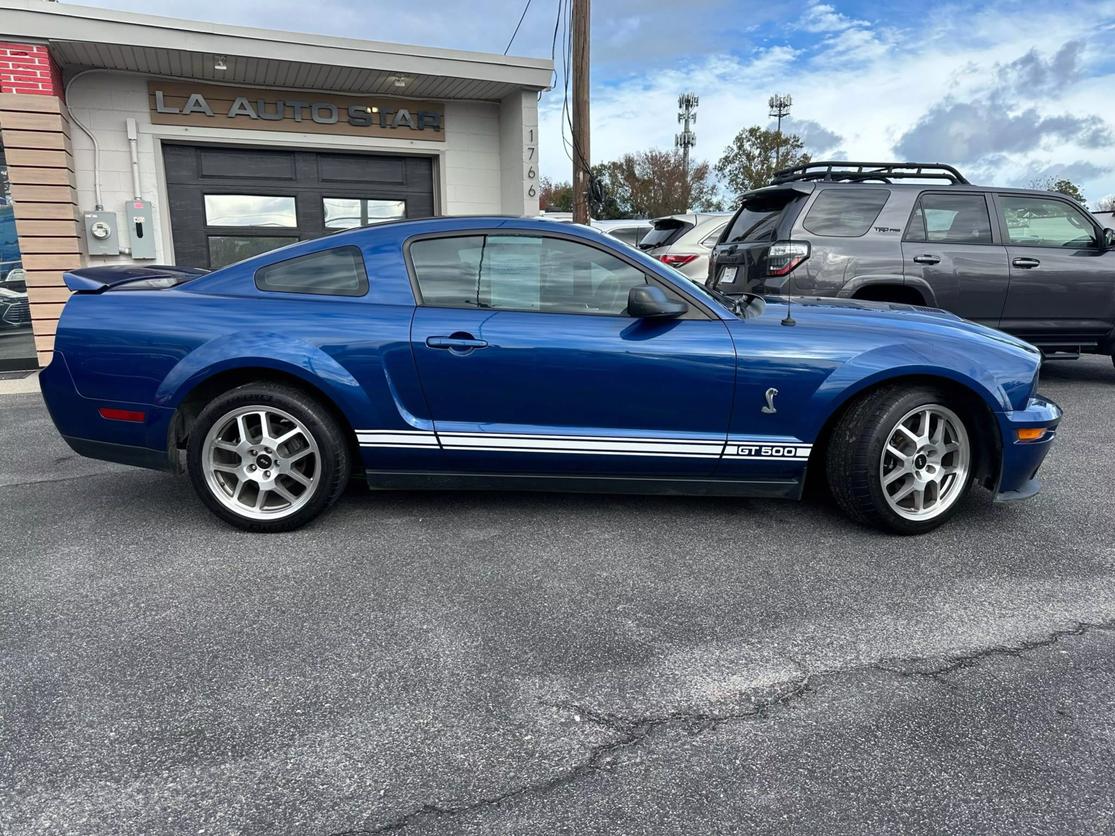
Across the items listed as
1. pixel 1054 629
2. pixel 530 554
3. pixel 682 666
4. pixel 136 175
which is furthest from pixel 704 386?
pixel 136 175

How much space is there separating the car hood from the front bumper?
35cm

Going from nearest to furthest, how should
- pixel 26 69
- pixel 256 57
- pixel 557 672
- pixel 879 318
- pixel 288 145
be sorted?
pixel 557 672 → pixel 879 318 → pixel 26 69 → pixel 256 57 → pixel 288 145

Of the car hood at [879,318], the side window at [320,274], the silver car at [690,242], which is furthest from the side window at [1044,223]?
the side window at [320,274]

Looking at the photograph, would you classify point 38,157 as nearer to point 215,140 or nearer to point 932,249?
point 215,140

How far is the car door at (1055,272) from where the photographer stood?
6938mm

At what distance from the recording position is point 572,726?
2.20m

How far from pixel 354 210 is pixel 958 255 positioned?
24.6 feet

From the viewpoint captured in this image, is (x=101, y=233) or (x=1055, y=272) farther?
(x=101, y=233)

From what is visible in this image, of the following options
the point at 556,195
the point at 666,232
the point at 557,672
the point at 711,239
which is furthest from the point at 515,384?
the point at 556,195

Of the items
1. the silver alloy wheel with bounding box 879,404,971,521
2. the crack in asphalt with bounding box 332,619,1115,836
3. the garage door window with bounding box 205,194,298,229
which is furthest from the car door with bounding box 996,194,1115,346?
the garage door window with bounding box 205,194,298,229

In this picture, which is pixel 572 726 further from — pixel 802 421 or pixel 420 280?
pixel 420 280

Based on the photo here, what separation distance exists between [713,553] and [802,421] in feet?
2.41

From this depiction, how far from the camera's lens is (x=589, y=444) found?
3520 millimetres

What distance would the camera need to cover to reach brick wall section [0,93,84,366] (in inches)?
324
